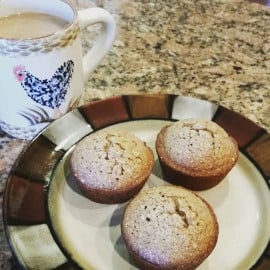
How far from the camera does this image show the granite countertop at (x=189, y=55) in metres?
Result: 0.88

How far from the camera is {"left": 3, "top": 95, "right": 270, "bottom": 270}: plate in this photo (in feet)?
1.82

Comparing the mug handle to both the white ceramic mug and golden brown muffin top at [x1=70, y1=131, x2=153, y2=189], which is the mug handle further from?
golden brown muffin top at [x1=70, y1=131, x2=153, y2=189]

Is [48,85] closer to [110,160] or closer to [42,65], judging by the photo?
[42,65]

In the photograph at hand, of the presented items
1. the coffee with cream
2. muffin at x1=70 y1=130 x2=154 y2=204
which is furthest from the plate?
the coffee with cream

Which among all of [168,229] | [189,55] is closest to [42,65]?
[168,229]

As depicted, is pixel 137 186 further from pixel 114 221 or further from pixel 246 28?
pixel 246 28

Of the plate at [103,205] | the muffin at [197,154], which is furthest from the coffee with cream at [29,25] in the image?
the muffin at [197,154]

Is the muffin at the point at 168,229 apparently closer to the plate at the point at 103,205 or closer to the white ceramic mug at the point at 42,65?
the plate at the point at 103,205

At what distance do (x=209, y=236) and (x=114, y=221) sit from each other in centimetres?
12

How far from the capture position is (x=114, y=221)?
24.1 inches

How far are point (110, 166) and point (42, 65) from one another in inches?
6.5

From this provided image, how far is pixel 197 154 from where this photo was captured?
66 centimetres

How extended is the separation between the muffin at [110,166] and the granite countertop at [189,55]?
14 cm

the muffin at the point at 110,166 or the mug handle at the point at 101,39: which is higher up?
the mug handle at the point at 101,39
